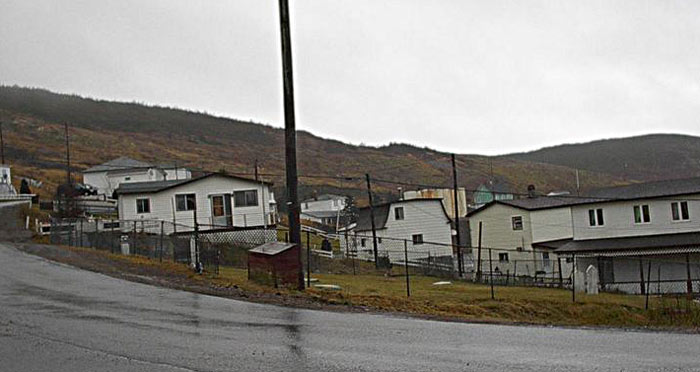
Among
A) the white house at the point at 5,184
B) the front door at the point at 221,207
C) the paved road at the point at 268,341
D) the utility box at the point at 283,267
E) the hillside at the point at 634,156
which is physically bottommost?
the paved road at the point at 268,341

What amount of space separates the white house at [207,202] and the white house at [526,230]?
634 inches

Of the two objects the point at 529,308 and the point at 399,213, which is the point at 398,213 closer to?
the point at 399,213

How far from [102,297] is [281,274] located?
Result: 6186mm

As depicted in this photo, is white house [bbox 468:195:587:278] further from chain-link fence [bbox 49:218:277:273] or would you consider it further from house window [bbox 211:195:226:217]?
chain-link fence [bbox 49:218:277:273]

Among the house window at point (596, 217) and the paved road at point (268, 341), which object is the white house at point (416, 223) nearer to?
the house window at point (596, 217)

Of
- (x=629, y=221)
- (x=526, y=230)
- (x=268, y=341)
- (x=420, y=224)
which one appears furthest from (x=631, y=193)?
(x=268, y=341)

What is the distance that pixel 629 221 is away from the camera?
5766 centimetres

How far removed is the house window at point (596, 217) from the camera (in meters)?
59.1

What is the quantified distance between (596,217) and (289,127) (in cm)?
4119

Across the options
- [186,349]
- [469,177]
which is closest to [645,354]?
[186,349]

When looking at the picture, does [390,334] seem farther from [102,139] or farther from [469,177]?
[102,139]

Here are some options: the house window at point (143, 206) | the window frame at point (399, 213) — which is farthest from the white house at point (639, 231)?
the house window at point (143, 206)

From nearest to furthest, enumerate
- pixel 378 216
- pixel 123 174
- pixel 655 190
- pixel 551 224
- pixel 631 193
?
→ pixel 655 190, pixel 631 193, pixel 551 224, pixel 378 216, pixel 123 174

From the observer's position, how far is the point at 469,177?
13888 centimetres
